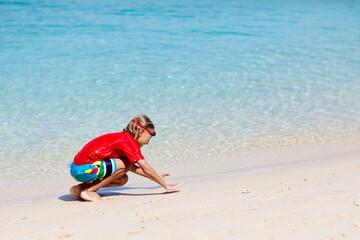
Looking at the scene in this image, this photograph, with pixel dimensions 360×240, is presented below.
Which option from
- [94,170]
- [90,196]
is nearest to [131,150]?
[94,170]

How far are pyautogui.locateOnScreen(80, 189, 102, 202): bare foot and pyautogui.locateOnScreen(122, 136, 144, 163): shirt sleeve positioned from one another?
540mm

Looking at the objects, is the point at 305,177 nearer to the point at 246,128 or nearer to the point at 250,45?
the point at 246,128

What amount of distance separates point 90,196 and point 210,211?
51.1 inches

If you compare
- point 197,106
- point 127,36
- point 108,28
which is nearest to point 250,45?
point 127,36

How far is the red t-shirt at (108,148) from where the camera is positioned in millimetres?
4176

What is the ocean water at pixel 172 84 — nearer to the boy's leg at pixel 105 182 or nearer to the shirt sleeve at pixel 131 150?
the boy's leg at pixel 105 182

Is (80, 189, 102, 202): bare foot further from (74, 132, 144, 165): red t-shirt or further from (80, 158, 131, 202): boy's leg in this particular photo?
(74, 132, 144, 165): red t-shirt

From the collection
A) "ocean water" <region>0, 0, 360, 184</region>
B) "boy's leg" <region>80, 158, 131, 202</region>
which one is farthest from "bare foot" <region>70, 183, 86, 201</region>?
"ocean water" <region>0, 0, 360, 184</region>

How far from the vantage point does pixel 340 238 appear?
3.00 metres

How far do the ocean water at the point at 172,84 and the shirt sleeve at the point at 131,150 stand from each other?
1.62 m

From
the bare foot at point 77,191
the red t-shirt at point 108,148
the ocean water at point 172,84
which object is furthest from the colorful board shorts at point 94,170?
the ocean water at point 172,84

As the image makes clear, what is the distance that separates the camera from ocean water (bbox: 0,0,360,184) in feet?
21.5

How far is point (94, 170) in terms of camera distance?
167 inches

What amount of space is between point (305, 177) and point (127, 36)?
35.6 feet
